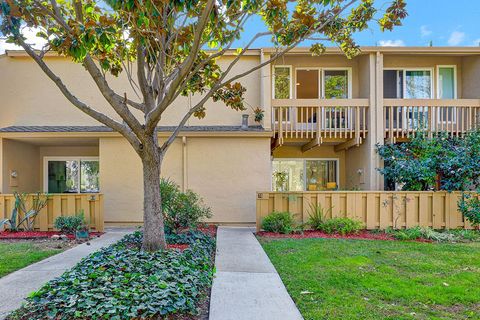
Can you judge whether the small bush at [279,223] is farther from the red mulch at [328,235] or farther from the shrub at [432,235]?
the shrub at [432,235]

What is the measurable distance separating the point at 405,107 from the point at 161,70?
9.20 metres

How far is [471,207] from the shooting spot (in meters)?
8.98

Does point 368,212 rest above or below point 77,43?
below

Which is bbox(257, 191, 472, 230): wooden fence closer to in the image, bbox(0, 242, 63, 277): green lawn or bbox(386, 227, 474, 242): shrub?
bbox(386, 227, 474, 242): shrub

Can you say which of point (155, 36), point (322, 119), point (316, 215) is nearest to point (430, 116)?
point (322, 119)

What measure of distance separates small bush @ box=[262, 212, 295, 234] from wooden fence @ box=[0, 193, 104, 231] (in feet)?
16.3

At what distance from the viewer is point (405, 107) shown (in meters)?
11.3

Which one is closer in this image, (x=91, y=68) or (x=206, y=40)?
(x=91, y=68)

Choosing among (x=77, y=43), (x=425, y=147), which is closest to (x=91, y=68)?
(x=77, y=43)

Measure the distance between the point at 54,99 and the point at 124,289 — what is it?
405 inches

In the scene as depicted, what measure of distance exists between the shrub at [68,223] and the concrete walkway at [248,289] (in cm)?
456

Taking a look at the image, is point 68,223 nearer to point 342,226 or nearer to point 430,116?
point 342,226

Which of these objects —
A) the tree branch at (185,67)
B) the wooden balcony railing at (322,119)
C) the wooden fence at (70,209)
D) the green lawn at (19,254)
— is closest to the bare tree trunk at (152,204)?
the tree branch at (185,67)

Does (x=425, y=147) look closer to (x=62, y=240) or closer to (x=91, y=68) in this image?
(x=91, y=68)
